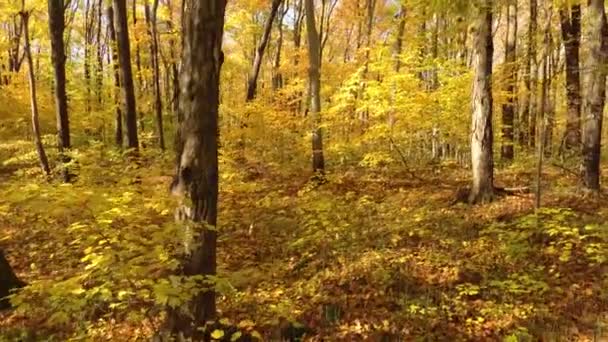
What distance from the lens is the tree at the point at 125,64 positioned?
36.1ft

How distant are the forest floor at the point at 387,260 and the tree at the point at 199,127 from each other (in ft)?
2.07

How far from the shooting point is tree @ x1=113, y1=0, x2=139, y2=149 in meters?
11.0

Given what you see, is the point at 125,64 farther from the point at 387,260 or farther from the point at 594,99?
the point at 594,99

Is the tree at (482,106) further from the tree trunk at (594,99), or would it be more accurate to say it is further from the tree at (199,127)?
the tree at (199,127)

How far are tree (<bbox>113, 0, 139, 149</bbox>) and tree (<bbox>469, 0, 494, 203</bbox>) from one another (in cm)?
742

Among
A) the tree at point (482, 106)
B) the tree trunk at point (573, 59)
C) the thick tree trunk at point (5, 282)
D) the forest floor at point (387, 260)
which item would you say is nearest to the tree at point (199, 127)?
the forest floor at point (387, 260)

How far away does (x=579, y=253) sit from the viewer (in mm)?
6570

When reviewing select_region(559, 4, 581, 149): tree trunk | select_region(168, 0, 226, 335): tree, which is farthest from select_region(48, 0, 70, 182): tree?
select_region(559, 4, 581, 149): tree trunk

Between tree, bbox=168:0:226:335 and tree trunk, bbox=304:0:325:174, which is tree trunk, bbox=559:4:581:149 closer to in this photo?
tree trunk, bbox=304:0:325:174

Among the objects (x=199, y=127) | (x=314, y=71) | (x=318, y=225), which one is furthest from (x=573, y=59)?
(x=199, y=127)

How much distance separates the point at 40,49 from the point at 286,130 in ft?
85.7

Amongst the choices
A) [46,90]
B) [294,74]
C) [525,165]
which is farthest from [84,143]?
[525,165]

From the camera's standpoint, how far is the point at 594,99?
8.57 m

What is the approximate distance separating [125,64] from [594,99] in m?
9.67
